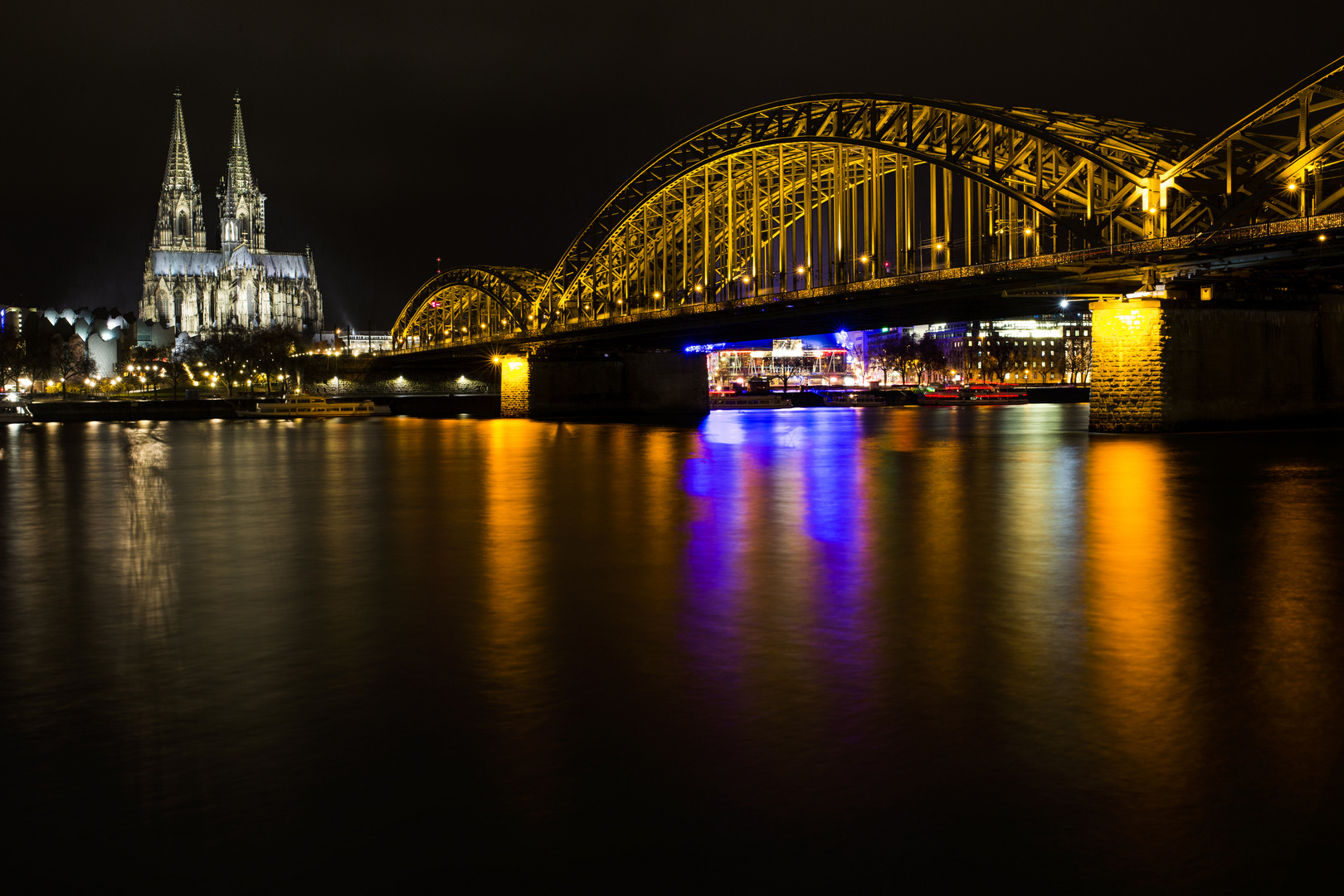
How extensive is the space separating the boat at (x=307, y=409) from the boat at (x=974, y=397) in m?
54.0

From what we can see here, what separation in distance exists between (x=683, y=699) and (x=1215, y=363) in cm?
4230

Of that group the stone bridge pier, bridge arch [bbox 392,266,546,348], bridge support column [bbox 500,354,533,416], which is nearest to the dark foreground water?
the stone bridge pier

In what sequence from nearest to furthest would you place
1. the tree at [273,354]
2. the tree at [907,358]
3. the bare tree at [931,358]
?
the tree at [273,354] → the tree at [907,358] → the bare tree at [931,358]

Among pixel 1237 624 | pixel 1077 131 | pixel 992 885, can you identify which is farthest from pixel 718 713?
pixel 1077 131

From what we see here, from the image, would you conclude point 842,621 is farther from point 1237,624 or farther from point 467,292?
point 467,292

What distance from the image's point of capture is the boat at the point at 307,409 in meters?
92.1

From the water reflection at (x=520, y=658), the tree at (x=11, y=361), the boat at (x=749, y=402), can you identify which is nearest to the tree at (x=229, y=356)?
the tree at (x=11, y=361)

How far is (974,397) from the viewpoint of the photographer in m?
127

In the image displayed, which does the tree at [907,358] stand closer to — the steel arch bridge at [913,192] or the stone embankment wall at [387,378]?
the stone embankment wall at [387,378]

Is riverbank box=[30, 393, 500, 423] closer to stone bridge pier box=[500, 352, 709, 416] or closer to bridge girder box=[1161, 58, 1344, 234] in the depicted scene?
stone bridge pier box=[500, 352, 709, 416]

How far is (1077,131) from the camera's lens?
50375 mm

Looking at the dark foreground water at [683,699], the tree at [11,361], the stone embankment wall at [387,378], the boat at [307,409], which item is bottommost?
the dark foreground water at [683,699]

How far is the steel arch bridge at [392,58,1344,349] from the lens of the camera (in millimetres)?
44312

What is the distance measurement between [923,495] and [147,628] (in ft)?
52.5
